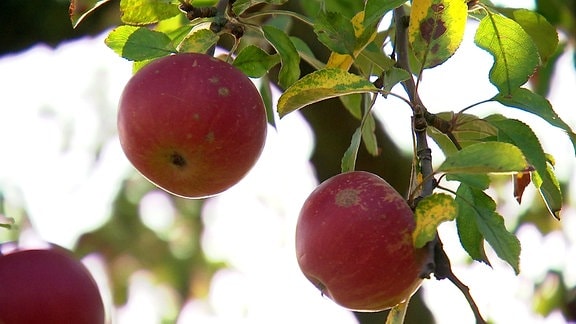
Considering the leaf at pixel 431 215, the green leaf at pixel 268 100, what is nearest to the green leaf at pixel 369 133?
the green leaf at pixel 268 100

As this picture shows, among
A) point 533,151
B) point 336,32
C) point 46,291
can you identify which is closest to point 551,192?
point 533,151

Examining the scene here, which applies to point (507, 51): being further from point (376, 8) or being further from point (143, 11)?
point (143, 11)

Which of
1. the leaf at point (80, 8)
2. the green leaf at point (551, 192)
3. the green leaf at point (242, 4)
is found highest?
the green leaf at point (242, 4)

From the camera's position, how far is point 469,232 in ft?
3.64

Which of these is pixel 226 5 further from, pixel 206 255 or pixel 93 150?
pixel 206 255

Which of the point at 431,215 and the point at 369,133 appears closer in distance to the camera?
the point at 431,215

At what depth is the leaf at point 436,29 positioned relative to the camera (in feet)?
3.78

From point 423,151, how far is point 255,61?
234 mm

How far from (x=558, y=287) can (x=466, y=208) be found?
6.29 feet

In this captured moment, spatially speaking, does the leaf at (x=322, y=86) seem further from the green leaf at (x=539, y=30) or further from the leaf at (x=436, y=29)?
the green leaf at (x=539, y=30)

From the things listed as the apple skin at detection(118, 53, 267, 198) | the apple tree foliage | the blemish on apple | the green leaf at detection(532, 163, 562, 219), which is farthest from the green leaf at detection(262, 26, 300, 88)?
the green leaf at detection(532, 163, 562, 219)

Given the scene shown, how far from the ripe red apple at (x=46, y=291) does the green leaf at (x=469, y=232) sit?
0.41 metres

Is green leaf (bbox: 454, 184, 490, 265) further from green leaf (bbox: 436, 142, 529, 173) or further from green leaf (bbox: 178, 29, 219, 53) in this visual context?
green leaf (bbox: 178, 29, 219, 53)

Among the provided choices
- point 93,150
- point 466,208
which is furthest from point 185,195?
point 93,150
